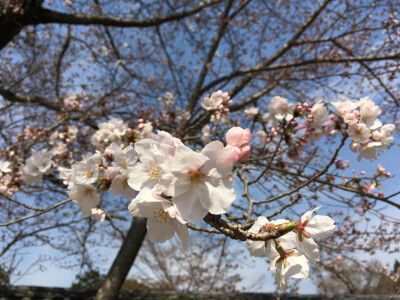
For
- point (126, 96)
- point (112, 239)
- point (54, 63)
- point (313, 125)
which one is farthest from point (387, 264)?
point (54, 63)

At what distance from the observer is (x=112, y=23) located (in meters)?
4.35

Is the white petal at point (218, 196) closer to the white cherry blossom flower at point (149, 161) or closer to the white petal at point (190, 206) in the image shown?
the white petal at point (190, 206)

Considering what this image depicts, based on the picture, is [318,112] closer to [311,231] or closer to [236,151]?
[311,231]

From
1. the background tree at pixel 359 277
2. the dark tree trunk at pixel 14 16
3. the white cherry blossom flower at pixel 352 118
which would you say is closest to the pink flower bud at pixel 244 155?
the white cherry blossom flower at pixel 352 118

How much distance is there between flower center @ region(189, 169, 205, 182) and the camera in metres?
0.76

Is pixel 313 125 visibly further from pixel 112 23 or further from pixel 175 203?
pixel 112 23

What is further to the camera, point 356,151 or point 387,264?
point 387,264

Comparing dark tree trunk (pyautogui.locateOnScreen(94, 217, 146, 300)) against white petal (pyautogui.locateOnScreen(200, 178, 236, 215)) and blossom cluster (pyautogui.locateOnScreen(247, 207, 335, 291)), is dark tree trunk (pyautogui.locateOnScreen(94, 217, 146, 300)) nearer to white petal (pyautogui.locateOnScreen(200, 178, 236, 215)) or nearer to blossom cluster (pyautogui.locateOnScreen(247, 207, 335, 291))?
blossom cluster (pyautogui.locateOnScreen(247, 207, 335, 291))

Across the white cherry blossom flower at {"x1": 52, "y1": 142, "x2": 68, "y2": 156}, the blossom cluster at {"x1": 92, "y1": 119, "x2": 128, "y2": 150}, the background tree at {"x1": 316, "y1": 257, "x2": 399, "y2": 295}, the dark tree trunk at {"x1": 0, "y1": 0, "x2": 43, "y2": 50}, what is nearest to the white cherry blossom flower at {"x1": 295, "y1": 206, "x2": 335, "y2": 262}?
the blossom cluster at {"x1": 92, "y1": 119, "x2": 128, "y2": 150}

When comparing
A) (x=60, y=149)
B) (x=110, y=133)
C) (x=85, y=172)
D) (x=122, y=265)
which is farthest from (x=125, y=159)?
(x=122, y=265)

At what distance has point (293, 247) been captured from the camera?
0.93m

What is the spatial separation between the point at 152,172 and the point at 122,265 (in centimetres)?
375

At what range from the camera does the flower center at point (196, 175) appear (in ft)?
2.49

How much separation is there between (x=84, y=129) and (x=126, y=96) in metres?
1.16
